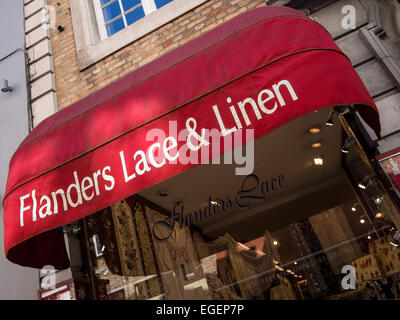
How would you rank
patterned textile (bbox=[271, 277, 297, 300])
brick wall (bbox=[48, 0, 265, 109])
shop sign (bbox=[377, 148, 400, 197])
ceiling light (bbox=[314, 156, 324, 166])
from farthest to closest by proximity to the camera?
ceiling light (bbox=[314, 156, 324, 166]), patterned textile (bbox=[271, 277, 297, 300]), brick wall (bbox=[48, 0, 265, 109]), shop sign (bbox=[377, 148, 400, 197])

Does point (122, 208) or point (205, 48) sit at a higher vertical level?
point (205, 48)

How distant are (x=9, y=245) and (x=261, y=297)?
327 cm

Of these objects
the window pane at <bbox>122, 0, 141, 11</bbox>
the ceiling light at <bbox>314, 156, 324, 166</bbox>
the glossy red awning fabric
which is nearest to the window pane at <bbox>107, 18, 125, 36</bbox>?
the window pane at <bbox>122, 0, 141, 11</bbox>

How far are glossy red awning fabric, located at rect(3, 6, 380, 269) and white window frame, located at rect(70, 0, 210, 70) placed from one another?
177 cm

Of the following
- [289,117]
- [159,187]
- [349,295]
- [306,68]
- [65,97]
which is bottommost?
[349,295]

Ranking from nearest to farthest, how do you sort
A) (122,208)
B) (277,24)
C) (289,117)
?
(289,117), (277,24), (122,208)

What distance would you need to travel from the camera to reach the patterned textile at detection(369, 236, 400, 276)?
4246 mm

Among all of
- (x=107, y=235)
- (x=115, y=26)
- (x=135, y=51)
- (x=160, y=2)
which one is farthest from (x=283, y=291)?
(x=115, y=26)

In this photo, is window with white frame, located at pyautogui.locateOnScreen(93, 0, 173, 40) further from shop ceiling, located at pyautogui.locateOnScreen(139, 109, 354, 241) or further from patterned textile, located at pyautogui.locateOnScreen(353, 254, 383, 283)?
patterned textile, located at pyautogui.locateOnScreen(353, 254, 383, 283)

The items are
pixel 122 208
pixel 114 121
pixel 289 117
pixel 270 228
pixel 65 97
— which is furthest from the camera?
pixel 270 228

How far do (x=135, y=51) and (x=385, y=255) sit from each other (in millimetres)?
4620

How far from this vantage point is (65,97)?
16.3 feet

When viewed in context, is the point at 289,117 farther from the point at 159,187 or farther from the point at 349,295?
the point at 349,295
